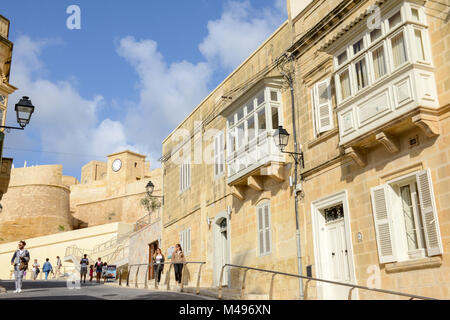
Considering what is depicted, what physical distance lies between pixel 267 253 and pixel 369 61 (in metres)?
6.50

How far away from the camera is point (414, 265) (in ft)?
32.6

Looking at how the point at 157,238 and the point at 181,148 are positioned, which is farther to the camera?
the point at 157,238

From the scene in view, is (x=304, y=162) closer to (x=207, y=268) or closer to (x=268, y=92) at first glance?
(x=268, y=92)

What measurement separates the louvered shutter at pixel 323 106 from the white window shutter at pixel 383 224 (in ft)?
8.77

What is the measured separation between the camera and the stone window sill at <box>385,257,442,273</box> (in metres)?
9.49

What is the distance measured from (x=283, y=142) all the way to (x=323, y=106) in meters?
1.48

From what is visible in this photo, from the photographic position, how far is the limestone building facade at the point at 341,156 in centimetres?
1007

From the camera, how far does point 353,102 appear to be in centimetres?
1173

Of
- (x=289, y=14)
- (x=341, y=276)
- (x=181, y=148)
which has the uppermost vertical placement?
(x=289, y=14)

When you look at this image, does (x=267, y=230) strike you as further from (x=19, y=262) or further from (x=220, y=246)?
(x=19, y=262)

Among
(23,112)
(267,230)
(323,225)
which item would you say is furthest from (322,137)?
(23,112)

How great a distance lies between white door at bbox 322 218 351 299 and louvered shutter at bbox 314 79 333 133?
2526 mm

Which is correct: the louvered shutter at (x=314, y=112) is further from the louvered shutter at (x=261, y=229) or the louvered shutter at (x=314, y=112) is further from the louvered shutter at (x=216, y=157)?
the louvered shutter at (x=216, y=157)

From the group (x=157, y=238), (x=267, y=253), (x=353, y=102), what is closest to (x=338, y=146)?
(x=353, y=102)
